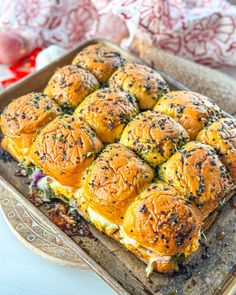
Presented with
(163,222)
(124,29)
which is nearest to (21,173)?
(163,222)

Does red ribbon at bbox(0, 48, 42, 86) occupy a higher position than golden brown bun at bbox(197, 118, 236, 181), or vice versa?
golden brown bun at bbox(197, 118, 236, 181)

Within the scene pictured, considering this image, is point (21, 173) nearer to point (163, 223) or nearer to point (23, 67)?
point (163, 223)

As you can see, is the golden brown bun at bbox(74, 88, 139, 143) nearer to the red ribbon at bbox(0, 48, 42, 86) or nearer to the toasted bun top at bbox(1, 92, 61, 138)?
the toasted bun top at bbox(1, 92, 61, 138)

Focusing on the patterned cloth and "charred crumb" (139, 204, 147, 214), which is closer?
"charred crumb" (139, 204, 147, 214)

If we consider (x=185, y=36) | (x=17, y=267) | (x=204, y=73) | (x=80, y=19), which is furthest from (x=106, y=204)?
(x=80, y=19)

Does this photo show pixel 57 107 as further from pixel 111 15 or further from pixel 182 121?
pixel 111 15

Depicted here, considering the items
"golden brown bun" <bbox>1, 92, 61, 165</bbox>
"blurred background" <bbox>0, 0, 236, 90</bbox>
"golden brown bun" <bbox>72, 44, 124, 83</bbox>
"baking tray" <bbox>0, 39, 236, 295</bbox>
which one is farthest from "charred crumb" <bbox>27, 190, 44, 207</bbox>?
"blurred background" <bbox>0, 0, 236, 90</bbox>

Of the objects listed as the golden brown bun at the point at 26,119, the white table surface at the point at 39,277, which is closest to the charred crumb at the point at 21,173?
the golden brown bun at the point at 26,119
